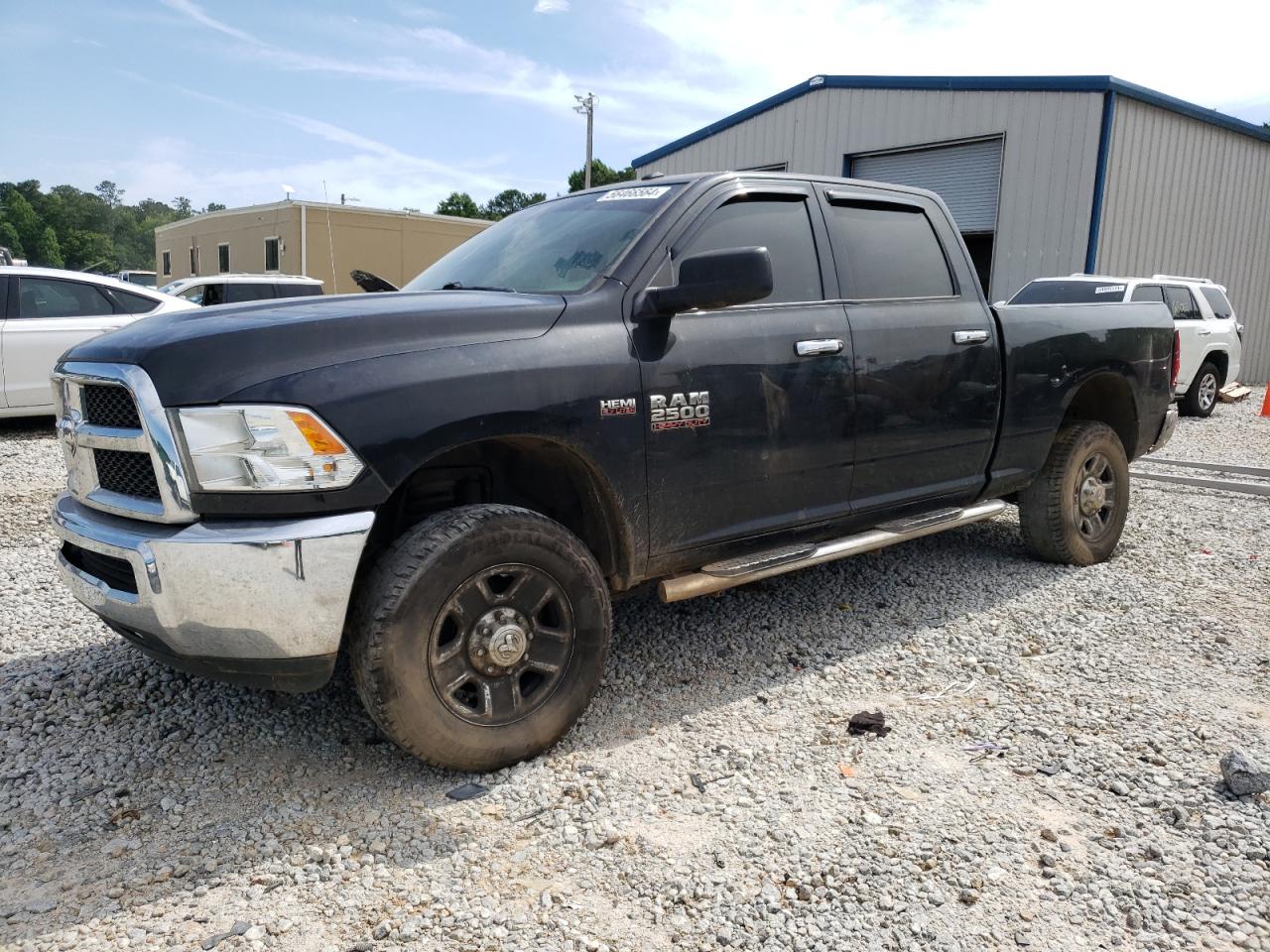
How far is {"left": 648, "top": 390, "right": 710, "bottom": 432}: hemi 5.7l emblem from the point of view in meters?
3.23

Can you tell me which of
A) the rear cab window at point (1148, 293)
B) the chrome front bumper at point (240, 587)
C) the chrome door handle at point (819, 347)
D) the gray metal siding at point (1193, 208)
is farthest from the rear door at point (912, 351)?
the gray metal siding at point (1193, 208)

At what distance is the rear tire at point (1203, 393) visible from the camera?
13.7 meters

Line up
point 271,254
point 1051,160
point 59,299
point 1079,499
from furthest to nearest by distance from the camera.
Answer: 1. point 271,254
2. point 1051,160
3. point 59,299
4. point 1079,499

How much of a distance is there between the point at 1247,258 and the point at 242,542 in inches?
893

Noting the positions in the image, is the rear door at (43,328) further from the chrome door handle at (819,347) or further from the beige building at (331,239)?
the beige building at (331,239)

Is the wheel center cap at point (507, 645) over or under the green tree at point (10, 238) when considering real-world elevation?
under

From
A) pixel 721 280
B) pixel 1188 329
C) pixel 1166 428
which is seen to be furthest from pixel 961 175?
pixel 721 280

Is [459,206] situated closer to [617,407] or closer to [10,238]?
[10,238]

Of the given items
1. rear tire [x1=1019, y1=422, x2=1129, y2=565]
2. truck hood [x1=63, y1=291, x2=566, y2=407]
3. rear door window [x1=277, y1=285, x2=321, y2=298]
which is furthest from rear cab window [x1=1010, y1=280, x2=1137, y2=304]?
truck hood [x1=63, y1=291, x2=566, y2=407]

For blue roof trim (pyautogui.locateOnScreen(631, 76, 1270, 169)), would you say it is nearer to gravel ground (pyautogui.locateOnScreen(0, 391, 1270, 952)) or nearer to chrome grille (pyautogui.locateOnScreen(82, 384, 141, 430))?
gravel ground (pyautogui.locateOnScreen(0, 391, 1270, 952))

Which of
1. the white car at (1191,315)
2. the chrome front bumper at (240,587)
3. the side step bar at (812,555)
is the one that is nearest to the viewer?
the chrome front bumper at (240,587)

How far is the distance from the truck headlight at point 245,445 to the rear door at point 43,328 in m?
7.45

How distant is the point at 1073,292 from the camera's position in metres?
12.6

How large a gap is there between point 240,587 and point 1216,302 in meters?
15.5
